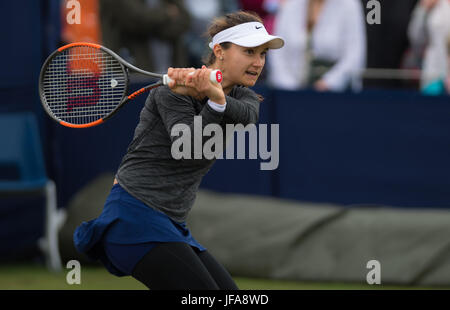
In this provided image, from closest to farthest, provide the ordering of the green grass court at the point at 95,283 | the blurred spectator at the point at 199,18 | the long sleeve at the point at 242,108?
1. the long sleeve at the point at 242,108
2. the green grass court at the point at 95,283
3. the blurred spectator at the point at 199,18

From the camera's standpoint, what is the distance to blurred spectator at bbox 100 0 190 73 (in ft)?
23.0

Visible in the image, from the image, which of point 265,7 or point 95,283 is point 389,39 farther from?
point 95,283

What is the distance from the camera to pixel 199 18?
7.86 metres

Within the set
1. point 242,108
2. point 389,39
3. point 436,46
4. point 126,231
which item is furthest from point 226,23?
point 389,39

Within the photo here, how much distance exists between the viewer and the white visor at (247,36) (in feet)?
11.0

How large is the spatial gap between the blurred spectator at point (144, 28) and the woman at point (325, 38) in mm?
1111

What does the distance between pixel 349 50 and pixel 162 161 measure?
136 inches

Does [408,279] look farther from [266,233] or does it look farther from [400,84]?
[400,84]

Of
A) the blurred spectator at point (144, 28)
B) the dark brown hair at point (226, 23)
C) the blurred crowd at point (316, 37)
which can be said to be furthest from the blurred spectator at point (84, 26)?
the dark brown hair at point (226, 23)

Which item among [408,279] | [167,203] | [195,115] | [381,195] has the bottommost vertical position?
[408,279]

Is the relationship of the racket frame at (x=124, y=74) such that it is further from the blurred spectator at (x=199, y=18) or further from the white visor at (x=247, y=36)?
the blurred spectator at (x=199, y=18)
